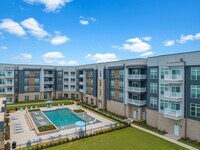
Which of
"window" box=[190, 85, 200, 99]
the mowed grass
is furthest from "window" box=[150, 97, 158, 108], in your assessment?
"window" box=[190, 85, 200, 99]

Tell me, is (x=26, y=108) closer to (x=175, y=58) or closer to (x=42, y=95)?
(x=42, y=95)

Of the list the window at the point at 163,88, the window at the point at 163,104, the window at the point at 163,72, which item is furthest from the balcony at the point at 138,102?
the window at the point at 163,72

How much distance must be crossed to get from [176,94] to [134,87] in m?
8.55

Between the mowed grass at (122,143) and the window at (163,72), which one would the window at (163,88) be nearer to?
the window at (163,72)

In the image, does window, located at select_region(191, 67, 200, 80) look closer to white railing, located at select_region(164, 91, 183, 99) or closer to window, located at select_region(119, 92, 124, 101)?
white railing, located at select_region(164, 91, 183, 99)

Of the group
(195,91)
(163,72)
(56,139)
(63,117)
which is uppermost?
(163,72)

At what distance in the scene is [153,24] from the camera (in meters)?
24.6

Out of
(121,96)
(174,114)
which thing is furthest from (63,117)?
(174,114)

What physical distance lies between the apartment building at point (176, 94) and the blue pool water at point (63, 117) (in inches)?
582

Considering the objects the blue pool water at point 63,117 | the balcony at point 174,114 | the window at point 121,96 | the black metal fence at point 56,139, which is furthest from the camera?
the window at point 121,96

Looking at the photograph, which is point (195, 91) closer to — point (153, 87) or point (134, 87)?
point (153, 87)

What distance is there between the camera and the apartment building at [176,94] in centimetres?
1939

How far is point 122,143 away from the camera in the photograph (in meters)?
19.1

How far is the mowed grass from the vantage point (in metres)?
17.9
